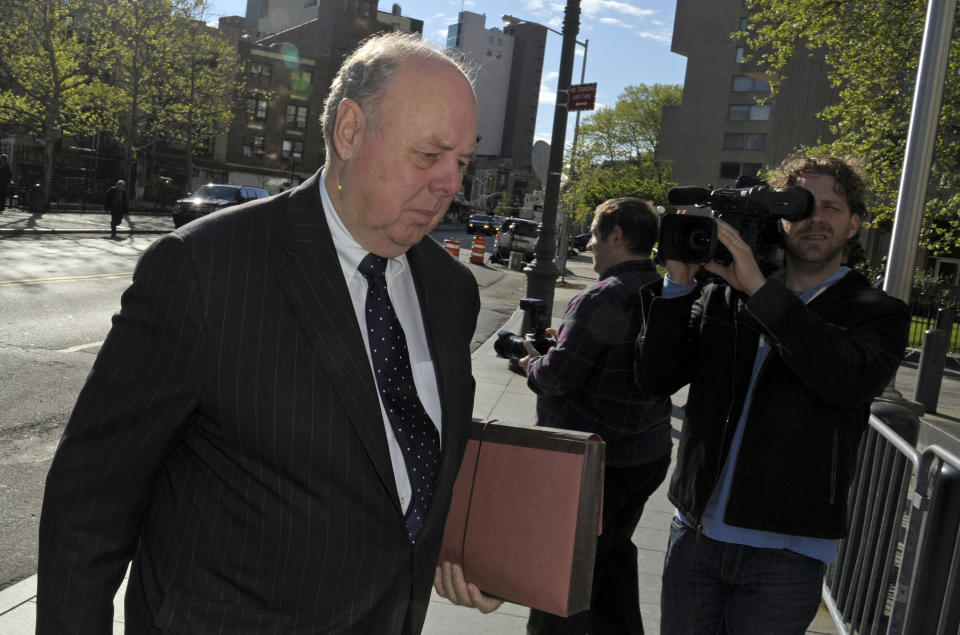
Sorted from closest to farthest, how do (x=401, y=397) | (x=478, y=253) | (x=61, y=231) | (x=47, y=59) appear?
(x=401, y=397) < (x=61, y=231) < (x=47, y=59) < (x=478, y=253)

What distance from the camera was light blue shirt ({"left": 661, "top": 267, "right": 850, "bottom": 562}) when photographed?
244 centimetres

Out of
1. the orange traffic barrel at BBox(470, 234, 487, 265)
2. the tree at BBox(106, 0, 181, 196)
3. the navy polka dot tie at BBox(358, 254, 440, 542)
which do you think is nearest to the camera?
the navy polka dot tie at BBox(358, 254, 440, 542)

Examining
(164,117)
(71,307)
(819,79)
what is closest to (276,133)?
(164,117)

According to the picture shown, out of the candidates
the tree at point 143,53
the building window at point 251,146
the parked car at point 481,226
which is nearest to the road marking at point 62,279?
the tree at point 143,53

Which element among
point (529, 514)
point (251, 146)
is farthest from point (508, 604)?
point (251, 146)

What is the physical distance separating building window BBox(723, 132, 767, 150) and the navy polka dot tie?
2290 inches

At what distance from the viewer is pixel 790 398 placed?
95.3 inches

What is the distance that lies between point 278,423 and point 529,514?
22.5 inches

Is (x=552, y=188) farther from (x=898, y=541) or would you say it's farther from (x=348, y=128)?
(x=348, y=128)

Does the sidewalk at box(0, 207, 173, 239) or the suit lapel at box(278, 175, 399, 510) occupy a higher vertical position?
the suit lapel at box(278, 175, 399, 510)

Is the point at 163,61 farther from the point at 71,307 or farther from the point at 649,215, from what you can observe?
the point at 649,215

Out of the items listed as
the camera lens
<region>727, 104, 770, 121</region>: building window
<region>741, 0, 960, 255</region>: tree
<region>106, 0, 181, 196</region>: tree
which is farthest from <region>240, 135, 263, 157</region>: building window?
the camera lens

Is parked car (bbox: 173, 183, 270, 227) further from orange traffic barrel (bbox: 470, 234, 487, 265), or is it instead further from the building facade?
the building facade

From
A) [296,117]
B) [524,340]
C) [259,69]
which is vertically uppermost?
[259,69]
